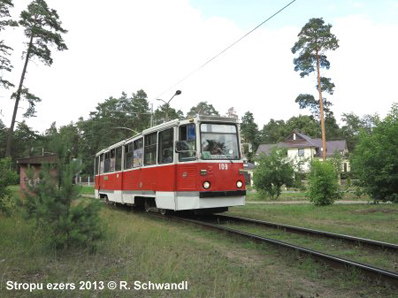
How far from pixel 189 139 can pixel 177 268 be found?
5.33 metres

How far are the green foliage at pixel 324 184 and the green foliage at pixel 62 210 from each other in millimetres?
12583

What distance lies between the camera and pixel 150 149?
39.1ft

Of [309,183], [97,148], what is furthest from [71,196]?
[97,148]

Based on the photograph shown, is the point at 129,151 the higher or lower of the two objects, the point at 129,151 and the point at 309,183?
the higher

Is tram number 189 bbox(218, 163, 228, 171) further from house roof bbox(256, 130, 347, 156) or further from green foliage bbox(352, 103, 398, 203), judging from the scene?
house roof bbox(256, 130, 347, 156)

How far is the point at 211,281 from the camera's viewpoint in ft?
15.8

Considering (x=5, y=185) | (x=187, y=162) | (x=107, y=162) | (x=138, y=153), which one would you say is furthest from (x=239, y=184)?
(x=107, y=162)

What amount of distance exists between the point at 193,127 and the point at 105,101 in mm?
61681

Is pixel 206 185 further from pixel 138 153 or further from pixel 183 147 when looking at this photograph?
pixel 138 153

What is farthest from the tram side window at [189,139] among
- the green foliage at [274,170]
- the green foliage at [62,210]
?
the green foliage at [274,170]

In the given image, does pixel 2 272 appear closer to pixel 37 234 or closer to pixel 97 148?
pixel 37 234

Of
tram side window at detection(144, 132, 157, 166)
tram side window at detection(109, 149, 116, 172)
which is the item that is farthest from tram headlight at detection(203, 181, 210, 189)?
tram side window at detection(109, 149, 116, 172)

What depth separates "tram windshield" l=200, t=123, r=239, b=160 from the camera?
1011 centimetres

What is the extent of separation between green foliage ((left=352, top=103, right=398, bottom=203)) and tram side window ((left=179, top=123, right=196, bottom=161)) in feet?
30.7
